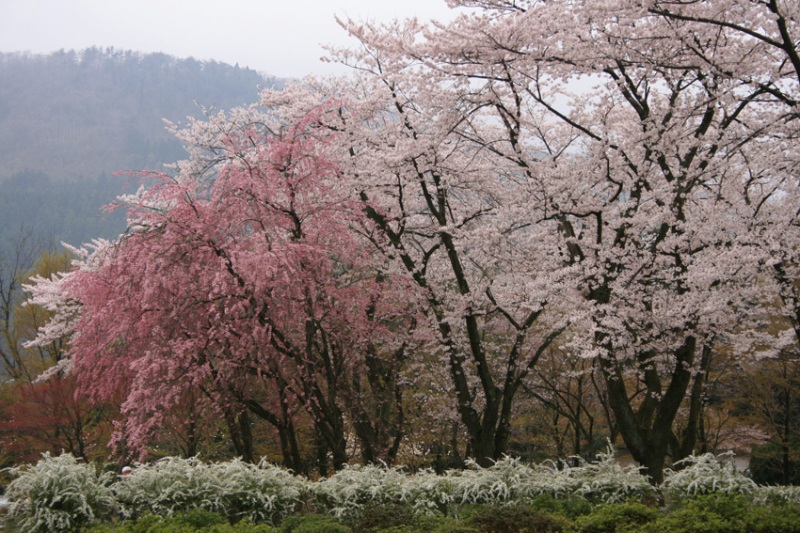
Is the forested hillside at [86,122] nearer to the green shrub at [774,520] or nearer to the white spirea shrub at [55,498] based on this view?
the white spirea shrub at [55,498]

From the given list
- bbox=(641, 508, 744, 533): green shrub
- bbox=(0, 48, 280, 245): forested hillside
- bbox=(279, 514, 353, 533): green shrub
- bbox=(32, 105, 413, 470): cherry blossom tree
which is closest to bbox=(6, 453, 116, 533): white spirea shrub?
bbox=(279, 514, 353, 533): green shrub

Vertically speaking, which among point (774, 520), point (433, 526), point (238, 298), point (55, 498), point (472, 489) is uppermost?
point (238, 298)

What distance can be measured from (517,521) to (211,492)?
2932mm

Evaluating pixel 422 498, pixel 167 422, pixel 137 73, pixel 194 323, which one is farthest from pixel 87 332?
pixel 137 73

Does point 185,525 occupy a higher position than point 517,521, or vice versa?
point 185,525

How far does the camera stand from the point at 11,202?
206 feet

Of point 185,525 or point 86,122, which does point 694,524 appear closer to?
point 185,525

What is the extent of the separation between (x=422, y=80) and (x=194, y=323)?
4850 mm

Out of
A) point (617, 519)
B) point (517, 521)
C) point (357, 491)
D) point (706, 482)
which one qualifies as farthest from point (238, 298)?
point (706, 482)

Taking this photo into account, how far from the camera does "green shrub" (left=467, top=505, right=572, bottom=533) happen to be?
17.7 feet

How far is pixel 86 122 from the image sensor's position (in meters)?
87.4

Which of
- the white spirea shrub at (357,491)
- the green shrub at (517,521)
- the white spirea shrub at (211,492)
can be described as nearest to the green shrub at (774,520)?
the green shrub at (517,521)

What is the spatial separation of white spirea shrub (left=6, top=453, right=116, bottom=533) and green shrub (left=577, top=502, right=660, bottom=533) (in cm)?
429

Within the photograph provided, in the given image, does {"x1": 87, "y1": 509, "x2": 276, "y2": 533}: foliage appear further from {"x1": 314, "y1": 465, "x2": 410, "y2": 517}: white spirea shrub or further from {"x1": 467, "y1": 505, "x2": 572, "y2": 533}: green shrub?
{"x1": 467, "y1": 505, "x2": 572, "y2": 533}: green shrub
